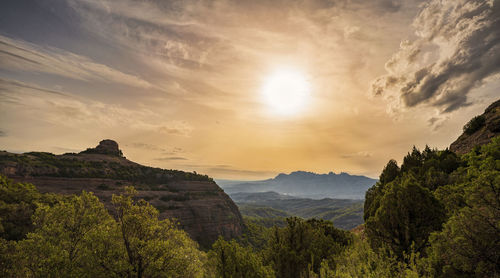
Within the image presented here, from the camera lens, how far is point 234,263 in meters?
30.3

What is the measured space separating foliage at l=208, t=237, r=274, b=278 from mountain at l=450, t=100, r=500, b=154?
86.4 meters

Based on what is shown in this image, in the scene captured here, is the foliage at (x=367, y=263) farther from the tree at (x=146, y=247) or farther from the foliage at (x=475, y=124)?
the foliage at (x=475, y=124)

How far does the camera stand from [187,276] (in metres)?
26.2

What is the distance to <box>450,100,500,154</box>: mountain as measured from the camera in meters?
71.6

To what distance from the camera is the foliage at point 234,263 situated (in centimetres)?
2980

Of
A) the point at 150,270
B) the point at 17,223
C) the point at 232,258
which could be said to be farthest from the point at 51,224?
the point at 17,223

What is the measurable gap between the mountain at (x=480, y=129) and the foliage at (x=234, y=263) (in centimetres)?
8639

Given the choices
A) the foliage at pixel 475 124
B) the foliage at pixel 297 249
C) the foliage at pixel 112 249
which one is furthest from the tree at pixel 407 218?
the foliage at pixel 475 124

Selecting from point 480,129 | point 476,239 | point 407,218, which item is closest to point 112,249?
point 476,239

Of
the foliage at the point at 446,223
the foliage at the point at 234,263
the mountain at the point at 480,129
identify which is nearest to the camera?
the foliage at the point at 446,223

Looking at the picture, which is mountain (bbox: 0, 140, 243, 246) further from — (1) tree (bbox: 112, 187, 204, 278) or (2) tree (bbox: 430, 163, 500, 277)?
(2) tree (bbox: 430, 163, 500, 277)

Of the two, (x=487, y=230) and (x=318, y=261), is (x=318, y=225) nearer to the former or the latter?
(x=318, y=261)

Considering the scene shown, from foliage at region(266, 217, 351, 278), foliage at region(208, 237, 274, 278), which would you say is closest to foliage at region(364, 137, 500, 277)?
foliage at region(266, 217, 351, 278)

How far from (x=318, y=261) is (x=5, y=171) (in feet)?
579
